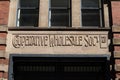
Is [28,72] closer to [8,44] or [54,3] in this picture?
[8,44]

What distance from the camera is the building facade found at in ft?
53.2

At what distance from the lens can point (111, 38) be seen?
1639 centimetres

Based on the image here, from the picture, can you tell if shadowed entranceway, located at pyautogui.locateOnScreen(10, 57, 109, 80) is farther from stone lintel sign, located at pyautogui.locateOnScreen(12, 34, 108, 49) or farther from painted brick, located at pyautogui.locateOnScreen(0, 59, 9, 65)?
stone lintel sign, located at pyautogui.locateOnScreen(12, 34, 108, 49)

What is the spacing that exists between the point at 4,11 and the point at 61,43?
3056 mm

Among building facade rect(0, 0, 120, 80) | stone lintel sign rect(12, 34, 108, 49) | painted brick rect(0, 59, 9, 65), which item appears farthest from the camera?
stone lintel sign rect(12, 34, 108, 49)

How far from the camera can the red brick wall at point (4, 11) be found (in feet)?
54.6

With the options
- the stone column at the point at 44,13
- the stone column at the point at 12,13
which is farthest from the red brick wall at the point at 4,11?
the stone column at the point at 44,13

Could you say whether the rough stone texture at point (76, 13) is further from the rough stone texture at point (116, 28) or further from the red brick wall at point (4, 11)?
the red brick wall at point (4, 11)

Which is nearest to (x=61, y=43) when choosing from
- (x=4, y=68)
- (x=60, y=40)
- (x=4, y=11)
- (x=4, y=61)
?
(x=60, y=40)

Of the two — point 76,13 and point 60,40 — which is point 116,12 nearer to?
point 76,13

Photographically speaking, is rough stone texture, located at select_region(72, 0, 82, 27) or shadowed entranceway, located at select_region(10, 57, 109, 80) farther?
rough stone texture, located at select_region(72, 0, 82, 27)

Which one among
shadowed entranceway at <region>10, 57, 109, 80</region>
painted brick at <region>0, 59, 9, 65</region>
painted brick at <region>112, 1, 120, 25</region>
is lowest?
shadowed entranceway at <region>10, 57, 109, 80</region>

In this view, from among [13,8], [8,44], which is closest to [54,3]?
[13,8]

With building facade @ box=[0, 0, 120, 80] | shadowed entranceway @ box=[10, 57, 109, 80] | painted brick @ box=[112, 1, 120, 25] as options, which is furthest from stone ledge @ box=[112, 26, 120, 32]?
shadowed entranceway @ box=[10, 57, 109, 80]
